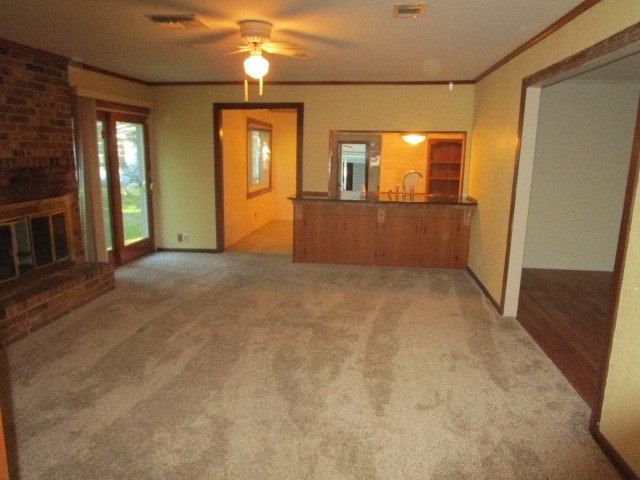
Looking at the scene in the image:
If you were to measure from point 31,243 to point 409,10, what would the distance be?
3653 mm

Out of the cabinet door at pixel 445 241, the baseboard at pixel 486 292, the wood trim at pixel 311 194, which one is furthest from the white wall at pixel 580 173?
the wood trim at pixel 311 194

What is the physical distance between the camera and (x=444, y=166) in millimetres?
8234

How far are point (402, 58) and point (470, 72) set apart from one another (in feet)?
3.85

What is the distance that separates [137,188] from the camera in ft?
20.0

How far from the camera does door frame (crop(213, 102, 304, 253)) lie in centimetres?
609

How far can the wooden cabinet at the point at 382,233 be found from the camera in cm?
561

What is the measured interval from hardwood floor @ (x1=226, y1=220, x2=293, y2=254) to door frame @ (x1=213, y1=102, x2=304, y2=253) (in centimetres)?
48

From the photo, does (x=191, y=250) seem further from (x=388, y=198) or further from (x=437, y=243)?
(x=437, y=243)

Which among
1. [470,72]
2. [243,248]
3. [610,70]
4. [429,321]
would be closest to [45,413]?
[429,321]

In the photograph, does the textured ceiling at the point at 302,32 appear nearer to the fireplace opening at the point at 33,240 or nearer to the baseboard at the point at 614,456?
the fireplace opening at the point at 33,240

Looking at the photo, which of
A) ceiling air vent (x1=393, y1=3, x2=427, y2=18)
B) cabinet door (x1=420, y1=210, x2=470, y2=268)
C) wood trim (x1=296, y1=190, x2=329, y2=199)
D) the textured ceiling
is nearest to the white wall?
cabinet door (x1=420, y1=210, x2=470, y2=268)

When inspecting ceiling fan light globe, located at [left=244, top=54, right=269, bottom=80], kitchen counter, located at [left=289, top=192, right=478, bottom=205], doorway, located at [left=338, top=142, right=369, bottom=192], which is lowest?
kitchen counter, located at [left=289, top=192, right=478, bottom=205]

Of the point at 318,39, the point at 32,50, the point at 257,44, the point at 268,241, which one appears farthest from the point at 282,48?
the point at 268,241

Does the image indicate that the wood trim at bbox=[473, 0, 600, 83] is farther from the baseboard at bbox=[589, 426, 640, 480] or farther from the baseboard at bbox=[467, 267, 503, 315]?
the baseboard at bbox=[589, 426, 640, 480]
